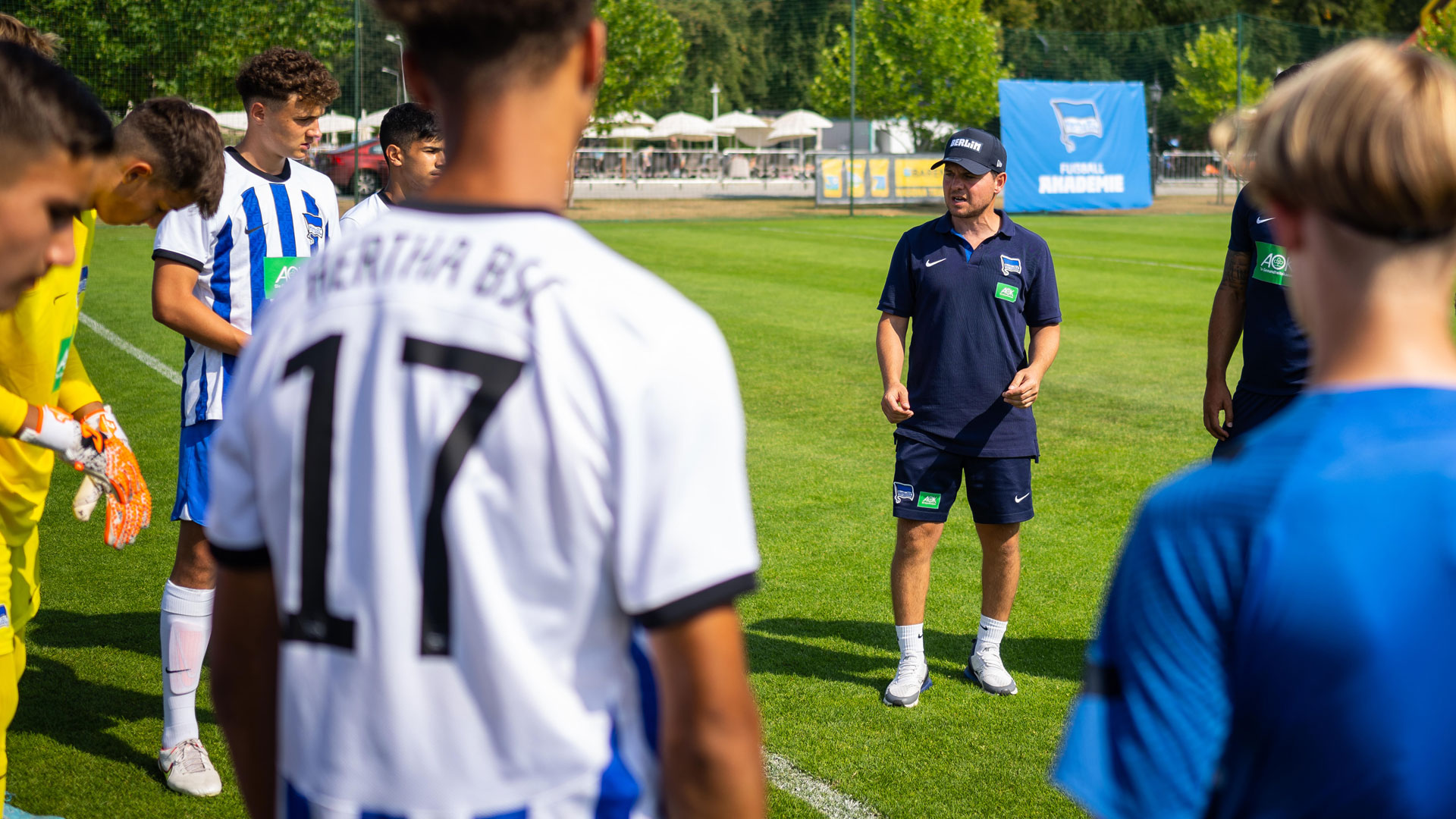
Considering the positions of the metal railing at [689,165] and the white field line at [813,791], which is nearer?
the white field line at [813,791]

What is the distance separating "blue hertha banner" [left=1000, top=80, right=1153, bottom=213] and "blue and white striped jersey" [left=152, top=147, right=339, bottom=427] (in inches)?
1136

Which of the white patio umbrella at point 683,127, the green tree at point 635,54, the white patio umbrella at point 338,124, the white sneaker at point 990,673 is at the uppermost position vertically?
the green tree at point 635,54

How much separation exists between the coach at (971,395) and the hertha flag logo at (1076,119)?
29.2 meters

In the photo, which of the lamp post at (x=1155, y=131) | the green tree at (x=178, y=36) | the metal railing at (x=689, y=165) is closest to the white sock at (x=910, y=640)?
the green tree at (x=178, y=36)

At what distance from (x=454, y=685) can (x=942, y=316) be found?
3728 mm

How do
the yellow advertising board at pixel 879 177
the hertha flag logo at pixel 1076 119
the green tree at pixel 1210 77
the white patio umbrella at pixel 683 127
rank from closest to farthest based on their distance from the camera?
the hertha flag logo at pixel 1076 119
the yellow advertising board at pixel 879 177
the green tree at pixel 1210 77
the white patio umbrella at pixel 683 127

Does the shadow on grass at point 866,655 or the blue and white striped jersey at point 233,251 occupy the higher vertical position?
the blue and white striped jersey at point 233,251

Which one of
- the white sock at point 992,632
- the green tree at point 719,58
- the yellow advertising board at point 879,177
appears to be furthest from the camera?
the green tree at point 719,58

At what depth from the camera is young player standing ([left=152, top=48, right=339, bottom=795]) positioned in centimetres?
412

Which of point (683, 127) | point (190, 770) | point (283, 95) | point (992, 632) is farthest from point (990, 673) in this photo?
point (683, 127)

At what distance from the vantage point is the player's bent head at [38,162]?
182 centimetres

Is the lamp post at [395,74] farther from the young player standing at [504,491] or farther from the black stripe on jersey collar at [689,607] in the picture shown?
the black stripe on jersey collar at [689,607]

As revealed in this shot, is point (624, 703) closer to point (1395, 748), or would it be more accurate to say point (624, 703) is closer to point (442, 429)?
point (442, 429)

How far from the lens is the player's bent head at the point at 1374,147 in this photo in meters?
1.22
